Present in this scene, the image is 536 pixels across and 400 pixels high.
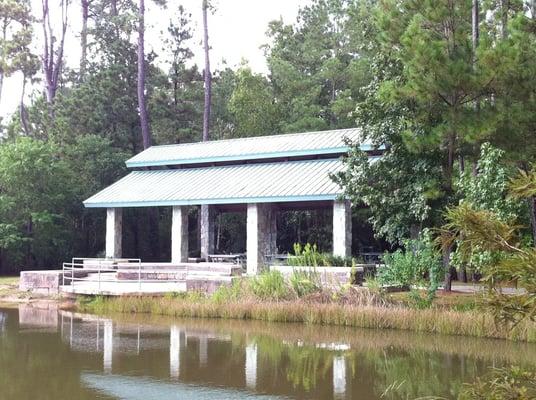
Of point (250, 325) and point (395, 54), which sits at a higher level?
point (395, 54)

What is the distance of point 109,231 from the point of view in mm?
29188

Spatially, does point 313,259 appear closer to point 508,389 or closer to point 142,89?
point 508,389

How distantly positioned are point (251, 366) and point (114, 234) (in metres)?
18.0

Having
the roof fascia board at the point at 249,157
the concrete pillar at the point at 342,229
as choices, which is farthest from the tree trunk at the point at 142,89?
the concrete pillar at the point at 342,229

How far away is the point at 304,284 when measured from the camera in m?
18.4

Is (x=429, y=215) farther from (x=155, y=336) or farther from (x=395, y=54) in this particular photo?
(x=155, y=336)

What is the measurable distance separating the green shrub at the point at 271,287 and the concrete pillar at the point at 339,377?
5.58 m

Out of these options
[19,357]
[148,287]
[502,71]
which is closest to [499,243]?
[19,357]

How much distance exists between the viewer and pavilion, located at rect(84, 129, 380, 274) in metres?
23.9

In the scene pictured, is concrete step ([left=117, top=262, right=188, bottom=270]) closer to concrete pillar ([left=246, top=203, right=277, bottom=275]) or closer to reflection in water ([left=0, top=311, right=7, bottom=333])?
concrete pillar ([left=246, top=203, right=277, bottom=275])

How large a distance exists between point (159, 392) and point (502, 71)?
11.7 meters

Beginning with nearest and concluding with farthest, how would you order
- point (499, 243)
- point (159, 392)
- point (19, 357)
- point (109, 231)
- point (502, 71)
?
point (499, 243), point (159, 392), point (19, 357), point (502, 71), point (109, 231)

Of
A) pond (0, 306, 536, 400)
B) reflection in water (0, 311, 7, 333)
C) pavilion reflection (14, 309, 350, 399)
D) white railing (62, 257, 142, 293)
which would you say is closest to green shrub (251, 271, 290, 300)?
pond (0, 306, 536, 400)

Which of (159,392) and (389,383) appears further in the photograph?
(389,383)
